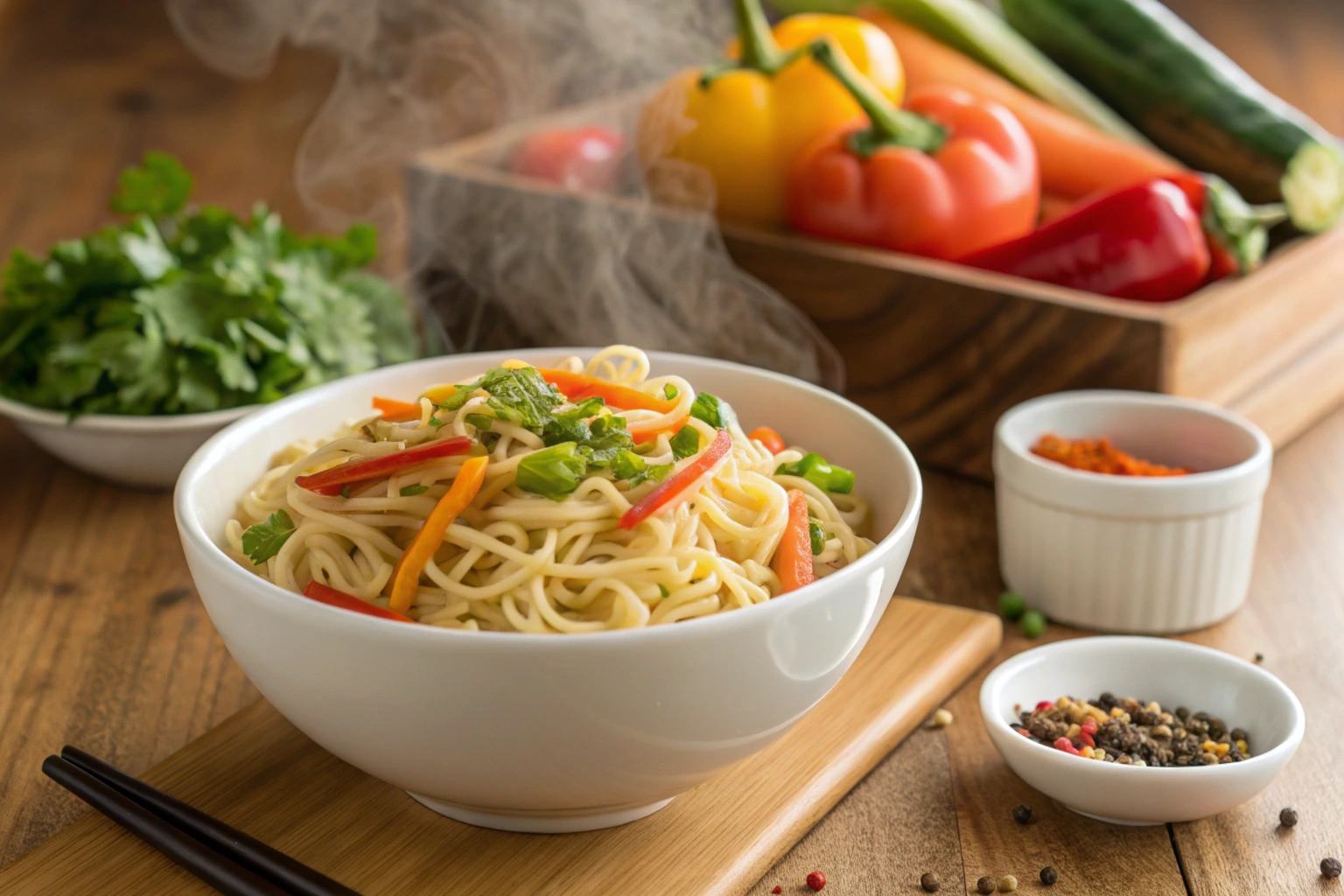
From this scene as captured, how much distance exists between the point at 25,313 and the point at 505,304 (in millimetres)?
898

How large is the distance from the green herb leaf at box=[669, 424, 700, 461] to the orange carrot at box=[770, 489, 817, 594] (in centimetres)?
12

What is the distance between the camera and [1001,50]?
10.5ft

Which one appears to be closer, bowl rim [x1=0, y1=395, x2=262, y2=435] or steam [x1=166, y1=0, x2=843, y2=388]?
bowl rim [x1=0, y1=395, x2=262, y2=435]

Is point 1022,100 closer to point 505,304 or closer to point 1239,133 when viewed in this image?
point 1239,133

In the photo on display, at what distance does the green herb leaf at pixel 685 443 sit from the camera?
56.9 inches

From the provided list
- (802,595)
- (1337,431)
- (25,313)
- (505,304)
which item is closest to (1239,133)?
(1337,431)

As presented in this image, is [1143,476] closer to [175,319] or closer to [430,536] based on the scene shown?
[430,536]

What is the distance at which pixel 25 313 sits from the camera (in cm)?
233

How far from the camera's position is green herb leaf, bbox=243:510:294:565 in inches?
55.8

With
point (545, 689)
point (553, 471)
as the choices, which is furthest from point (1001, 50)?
point (545, 689)

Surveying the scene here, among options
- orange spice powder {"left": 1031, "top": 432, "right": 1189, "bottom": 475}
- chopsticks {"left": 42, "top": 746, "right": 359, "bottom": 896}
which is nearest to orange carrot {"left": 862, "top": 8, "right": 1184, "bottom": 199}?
orange spice powder {"left": 1031, "top": 432, "right": 1189, "bottom": 475}

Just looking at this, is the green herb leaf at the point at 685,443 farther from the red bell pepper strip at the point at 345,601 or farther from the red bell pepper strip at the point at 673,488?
the red bell pepper strip at the point at 345,601

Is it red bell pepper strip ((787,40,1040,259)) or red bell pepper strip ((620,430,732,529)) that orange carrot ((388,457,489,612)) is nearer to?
red bell pepper strip ((620,430,732,529))

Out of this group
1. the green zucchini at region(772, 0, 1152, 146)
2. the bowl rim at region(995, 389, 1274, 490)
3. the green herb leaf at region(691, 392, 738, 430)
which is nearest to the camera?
the green herb leaf at region(691, 392, 738, 430)
